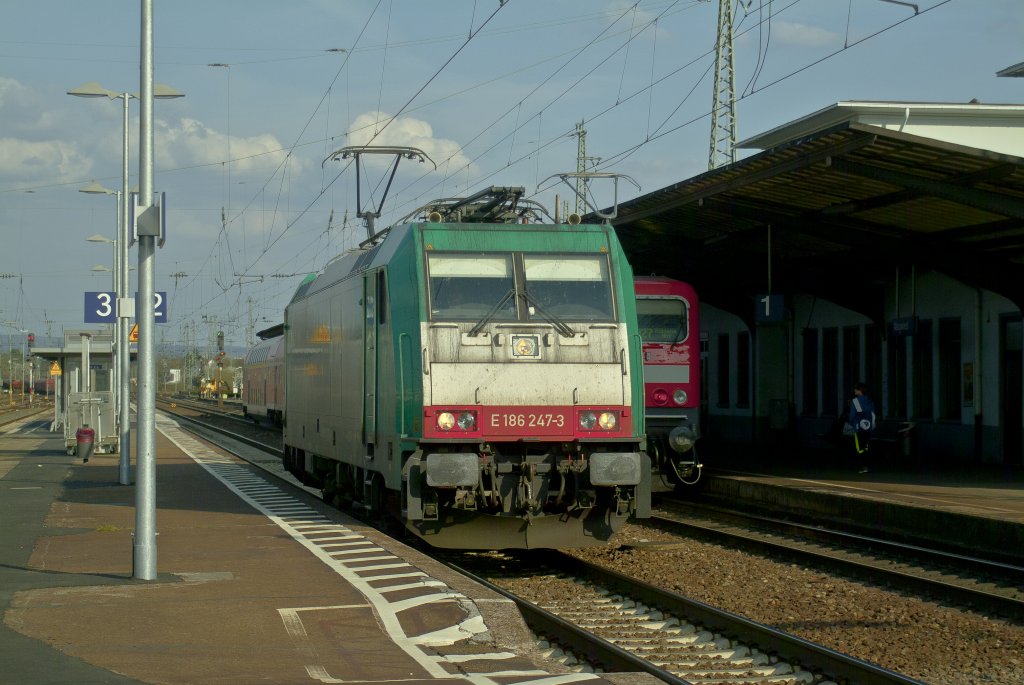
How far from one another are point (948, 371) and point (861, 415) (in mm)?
2958

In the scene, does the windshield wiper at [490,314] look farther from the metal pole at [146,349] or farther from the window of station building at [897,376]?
the window of station building at [897,376]

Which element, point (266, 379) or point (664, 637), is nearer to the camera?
point (664, 637)

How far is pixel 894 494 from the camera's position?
17828 millimetres

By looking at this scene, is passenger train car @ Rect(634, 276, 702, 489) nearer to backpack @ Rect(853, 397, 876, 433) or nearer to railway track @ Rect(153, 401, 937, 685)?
backpack @ Rect(853, 397, 876, 433)

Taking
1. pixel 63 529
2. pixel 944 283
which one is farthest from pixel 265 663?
pixel 944 283

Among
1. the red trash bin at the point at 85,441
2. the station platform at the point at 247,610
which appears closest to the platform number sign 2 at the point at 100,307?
the red trash bin at the point at 85,441

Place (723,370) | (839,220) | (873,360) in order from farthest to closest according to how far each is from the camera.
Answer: (723,370) < (873,360) < (839,220)

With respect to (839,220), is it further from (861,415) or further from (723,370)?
(723,370)

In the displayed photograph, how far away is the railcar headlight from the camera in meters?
12.2

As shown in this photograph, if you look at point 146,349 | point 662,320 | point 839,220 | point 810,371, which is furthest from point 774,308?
point 146,349

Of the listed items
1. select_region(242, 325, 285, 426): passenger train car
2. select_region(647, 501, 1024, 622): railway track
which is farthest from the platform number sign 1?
select_region(242, 325, 285, 426): passenger train car

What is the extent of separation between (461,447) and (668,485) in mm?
7890

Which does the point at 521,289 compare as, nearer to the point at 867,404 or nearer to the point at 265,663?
the point at 265,663

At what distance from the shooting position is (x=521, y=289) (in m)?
12.9
